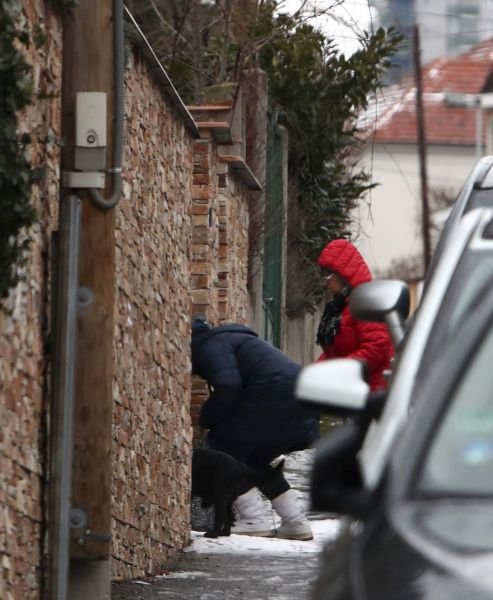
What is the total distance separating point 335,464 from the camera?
373cm

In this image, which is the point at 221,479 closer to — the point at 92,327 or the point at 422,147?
the point at 92,327

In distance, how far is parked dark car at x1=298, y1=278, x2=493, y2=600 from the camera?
306cm

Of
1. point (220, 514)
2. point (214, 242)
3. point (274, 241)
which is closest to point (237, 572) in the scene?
point (220, 514)

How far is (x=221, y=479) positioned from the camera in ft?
33.9

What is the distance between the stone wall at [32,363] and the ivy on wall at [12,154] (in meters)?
0.21

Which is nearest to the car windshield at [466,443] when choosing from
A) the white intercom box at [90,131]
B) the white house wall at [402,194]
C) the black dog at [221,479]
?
the white intercom box at [90,131]

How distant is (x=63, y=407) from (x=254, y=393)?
3.76 metres

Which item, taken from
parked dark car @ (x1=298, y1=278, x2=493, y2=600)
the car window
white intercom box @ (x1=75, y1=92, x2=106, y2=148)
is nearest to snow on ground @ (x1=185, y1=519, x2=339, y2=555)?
white intercom box @ (x1=75, y1=92, x2=106, y2=148)

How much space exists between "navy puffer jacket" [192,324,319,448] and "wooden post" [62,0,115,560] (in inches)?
127

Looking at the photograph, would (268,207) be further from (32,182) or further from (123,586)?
(32,182)

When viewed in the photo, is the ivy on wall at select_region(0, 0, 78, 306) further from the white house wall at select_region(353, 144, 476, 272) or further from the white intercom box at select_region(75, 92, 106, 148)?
the white house wall at select_region(353, 144, 476, 272)

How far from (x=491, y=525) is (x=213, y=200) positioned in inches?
370

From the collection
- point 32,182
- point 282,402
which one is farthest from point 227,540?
point 32,182

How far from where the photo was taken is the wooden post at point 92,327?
7031 millimetres
